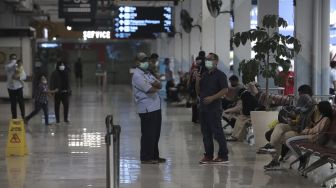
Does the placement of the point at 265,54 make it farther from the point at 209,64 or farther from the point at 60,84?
the point at 60,84

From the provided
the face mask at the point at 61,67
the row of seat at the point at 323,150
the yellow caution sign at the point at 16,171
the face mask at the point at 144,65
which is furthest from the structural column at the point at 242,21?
the row of seat at the point at 323,150

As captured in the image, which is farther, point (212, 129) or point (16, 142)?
point (16, 142)

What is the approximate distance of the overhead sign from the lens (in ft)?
74.1

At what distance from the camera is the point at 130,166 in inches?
410

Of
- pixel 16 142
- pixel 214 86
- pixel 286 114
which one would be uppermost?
pixel 214 86

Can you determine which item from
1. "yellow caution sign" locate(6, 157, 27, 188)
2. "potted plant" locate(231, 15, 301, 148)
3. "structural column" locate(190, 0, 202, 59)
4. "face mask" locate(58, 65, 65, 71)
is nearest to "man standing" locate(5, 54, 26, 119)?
"face mask" locate(58, 65, 65, 71)

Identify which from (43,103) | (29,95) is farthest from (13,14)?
(43,103)

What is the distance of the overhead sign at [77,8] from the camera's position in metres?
22.6

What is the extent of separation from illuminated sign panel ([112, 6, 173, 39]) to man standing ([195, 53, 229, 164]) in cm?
1779

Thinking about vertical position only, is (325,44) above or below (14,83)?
above

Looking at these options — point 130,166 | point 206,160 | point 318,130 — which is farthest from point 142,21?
point 318,130

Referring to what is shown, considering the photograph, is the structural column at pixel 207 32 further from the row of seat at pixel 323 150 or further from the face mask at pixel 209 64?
the row of seat at pixel 323 150

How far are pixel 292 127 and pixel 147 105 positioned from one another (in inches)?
90.7

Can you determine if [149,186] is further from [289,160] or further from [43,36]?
[43,36]
